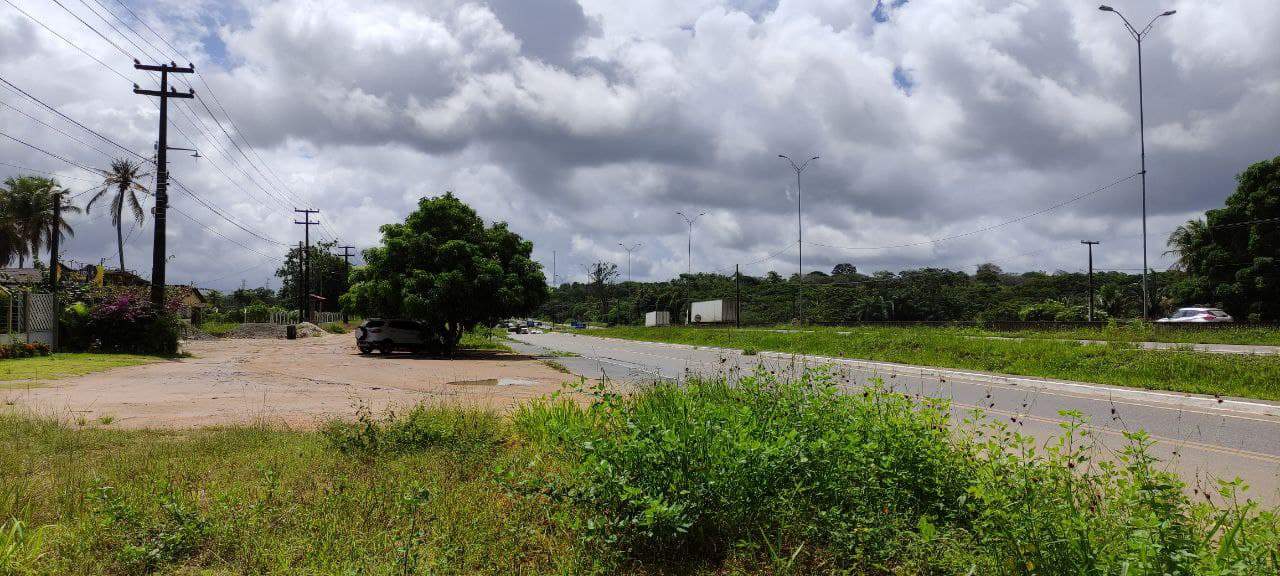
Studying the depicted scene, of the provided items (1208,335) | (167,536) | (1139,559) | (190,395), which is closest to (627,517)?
(1139,559)

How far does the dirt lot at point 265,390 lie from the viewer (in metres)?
10.1

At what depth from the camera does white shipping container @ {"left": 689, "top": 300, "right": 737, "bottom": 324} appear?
219 ft

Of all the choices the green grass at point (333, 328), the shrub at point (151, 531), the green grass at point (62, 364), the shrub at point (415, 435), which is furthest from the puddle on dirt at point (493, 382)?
the green grass at point (333, 328)

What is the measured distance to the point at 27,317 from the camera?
73.2 feet

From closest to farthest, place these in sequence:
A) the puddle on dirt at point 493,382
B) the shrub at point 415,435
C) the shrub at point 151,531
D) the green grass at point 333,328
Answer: the shrub at point 151,531, the shrub at point 415,435, the puddle on dirt at point 493,382, the green grass at point 333,328

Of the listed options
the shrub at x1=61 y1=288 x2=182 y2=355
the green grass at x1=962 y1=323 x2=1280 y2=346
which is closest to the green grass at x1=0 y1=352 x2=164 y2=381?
the shrub at x1=61 y1=288 x2=182 y2=355

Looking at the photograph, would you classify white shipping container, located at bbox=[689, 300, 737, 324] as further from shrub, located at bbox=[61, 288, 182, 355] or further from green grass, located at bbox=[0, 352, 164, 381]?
green grass, located at bbox=[0, 352, 164, 381]

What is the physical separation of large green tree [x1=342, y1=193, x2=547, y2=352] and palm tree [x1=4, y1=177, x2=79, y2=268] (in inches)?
1423

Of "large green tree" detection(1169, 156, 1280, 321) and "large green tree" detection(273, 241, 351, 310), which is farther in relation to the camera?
"large green tree" detection(273, 241, 351, 310)

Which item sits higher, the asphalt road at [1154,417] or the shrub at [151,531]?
the shrub at [151,531]

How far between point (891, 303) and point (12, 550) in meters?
77.9

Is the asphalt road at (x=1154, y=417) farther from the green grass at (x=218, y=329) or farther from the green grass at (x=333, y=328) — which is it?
the green grass at (x=333, y=328)

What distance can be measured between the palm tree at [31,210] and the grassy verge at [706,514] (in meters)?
58.2

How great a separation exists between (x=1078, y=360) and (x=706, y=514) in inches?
702
